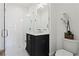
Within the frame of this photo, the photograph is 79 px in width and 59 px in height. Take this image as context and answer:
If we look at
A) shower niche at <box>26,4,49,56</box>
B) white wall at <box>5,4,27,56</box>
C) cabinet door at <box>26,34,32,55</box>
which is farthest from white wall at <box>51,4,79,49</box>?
white wall at <box>5,4,27,56</box>

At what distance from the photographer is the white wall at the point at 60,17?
2113mm

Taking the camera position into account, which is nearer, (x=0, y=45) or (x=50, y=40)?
(x=0, y=45)

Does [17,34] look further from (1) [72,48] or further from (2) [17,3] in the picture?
(1) [72,48]

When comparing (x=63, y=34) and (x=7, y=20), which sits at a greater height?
(x=7, y=20)

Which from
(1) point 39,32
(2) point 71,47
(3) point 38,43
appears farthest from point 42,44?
(2) point 71,47

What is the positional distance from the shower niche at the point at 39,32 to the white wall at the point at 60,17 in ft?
0.66

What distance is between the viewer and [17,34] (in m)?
2.30

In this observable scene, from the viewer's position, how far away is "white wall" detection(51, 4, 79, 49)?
2.11 meters

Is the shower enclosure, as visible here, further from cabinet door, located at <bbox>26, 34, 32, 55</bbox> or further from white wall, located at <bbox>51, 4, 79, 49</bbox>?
white wall, located at <bbox>51, 4, 79, 49</bbox>

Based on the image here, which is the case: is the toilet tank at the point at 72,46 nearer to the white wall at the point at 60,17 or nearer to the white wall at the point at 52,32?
the white wall at the point at 60,17

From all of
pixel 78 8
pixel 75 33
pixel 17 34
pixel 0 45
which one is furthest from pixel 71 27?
pixel 0 45

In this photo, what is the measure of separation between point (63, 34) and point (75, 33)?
247mm

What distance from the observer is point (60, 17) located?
7.27ft

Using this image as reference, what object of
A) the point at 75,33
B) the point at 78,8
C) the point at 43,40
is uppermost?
the point at 78,8
